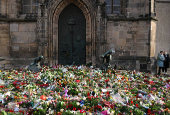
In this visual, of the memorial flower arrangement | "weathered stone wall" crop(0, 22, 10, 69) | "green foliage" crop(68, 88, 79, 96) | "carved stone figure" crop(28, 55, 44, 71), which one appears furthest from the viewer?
"weathered stone wall" crop(0, 22, 10, 69)

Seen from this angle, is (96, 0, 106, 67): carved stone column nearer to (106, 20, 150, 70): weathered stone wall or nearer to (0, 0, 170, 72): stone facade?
(0, 0, 170, 72): stone facade

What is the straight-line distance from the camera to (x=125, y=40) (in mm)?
10289

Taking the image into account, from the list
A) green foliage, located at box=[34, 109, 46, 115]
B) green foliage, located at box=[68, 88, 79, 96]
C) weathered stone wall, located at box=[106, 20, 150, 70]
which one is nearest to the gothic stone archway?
weathered stone wall, located at box=[106, 20, 150, 70]

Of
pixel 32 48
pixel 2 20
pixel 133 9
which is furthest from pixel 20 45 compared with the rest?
pixel 133 9

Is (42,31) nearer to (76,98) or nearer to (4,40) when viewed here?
(4,40)

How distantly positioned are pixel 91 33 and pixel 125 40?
5.94 feet

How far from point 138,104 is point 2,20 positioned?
8.69 m

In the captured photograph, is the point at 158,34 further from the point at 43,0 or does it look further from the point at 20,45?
the point at 20,45

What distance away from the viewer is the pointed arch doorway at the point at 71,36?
10.8 meters

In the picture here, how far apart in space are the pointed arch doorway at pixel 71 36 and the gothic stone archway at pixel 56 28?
233 millimetres

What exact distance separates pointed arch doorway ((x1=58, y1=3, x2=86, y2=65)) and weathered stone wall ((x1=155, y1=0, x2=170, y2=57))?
6331 millimetres

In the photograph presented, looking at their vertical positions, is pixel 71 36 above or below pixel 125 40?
above

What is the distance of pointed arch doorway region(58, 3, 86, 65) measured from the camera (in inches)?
423

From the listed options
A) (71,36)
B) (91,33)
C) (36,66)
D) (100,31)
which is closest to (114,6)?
(100,31)
